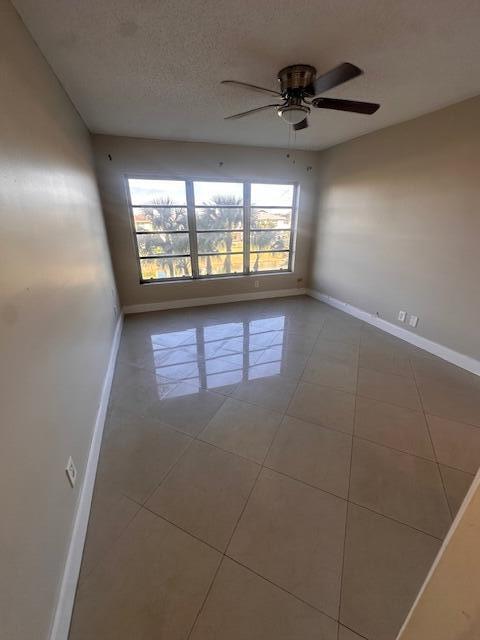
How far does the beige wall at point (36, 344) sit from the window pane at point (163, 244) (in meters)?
2.13

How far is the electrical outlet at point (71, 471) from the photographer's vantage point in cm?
132

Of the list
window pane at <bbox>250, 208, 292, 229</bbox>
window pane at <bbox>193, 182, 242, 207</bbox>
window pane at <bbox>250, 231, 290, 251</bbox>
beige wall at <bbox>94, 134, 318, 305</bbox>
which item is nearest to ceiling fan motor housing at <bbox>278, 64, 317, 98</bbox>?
beige wall at <bbox>94, 134, 318, 305</bbox>

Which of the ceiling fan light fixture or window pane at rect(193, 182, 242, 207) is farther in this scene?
window pane at rect(193, 182, 242, 207)

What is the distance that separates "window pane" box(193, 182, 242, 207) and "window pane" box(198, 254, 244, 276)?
2.87ft

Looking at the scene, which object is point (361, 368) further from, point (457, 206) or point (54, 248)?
point (54, 248)

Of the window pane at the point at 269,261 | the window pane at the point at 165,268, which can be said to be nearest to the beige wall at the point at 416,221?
the window pane at the point at 269,261

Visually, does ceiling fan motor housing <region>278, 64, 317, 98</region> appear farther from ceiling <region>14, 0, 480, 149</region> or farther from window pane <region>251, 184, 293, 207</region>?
window pane <region>251, 184, 293, 207</region>

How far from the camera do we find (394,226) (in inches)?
134

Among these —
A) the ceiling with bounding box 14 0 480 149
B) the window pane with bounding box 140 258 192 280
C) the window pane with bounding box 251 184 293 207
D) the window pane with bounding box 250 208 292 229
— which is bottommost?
the window pane with bounding box 140 258 192 280

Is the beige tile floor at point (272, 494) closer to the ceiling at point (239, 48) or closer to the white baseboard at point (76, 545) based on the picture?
the white baseboard at point (76, 545)

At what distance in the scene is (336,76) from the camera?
1.65 m

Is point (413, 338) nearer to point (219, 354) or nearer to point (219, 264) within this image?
point (219, 354)

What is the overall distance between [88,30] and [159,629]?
3.03 metres

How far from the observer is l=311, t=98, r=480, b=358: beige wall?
105 inches
